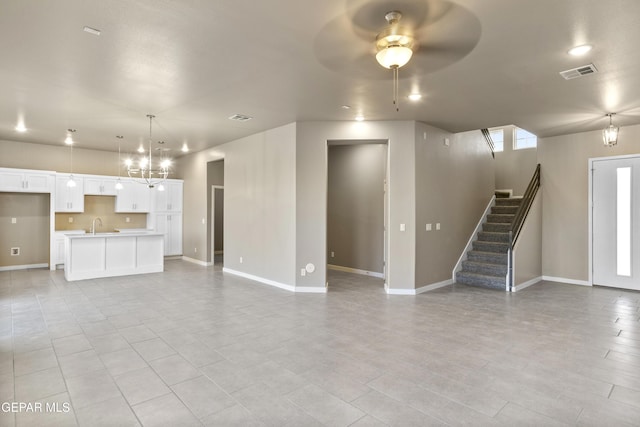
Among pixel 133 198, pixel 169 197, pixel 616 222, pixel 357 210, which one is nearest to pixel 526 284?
pixel 616 222

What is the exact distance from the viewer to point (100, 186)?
29.0ft

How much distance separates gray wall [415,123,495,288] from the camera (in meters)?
6.12

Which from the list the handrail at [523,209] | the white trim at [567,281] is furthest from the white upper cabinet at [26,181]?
the white trim at [567,281]

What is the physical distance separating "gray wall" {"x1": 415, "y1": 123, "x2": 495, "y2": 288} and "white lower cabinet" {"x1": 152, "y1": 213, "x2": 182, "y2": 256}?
7136 millimetres

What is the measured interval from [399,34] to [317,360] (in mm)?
3039

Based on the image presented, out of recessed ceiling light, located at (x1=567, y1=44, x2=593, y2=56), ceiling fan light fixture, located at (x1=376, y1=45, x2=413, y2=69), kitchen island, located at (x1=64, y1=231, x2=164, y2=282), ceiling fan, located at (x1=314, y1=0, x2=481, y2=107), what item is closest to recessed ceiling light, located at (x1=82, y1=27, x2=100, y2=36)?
ceiling fan, located at (x1=314, y1=0, x2=481, y2=107)

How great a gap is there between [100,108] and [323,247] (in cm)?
421

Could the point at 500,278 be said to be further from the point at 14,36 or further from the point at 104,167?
the point at 104,167

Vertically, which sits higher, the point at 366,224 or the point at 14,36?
the point at 14,36

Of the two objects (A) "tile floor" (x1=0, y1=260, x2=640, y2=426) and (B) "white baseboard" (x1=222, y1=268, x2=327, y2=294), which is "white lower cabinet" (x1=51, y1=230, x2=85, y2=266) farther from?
(B) "white baseboard" (x1=222, y1=268, x2=327, y2=294)

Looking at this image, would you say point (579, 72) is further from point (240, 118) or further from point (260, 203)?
point (260, 203)

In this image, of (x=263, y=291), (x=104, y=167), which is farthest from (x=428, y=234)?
(x=104, y=167)

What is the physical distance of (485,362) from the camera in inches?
128

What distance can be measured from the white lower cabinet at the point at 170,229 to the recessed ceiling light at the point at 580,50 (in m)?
9.59
